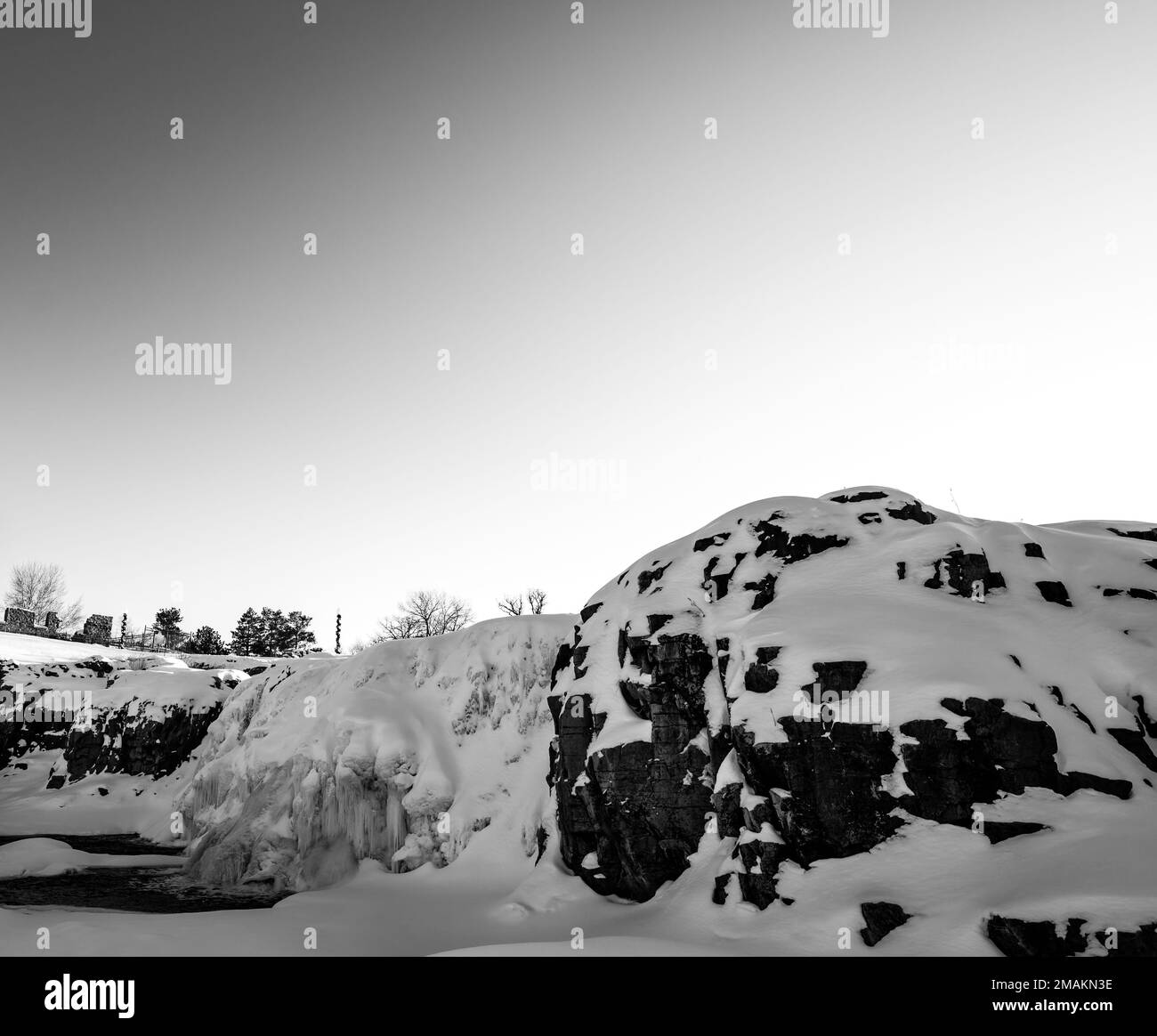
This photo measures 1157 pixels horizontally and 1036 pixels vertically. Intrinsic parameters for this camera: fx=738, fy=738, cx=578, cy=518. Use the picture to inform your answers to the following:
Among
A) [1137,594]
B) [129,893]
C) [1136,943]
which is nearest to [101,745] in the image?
[129,893]

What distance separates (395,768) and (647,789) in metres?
9.27

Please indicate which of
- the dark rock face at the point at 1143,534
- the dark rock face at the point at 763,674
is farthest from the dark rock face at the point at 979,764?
the dark rock face at the point at 1143,534

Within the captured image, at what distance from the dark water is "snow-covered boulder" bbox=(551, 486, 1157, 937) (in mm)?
8921

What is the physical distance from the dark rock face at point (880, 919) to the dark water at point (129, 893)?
14.2 m

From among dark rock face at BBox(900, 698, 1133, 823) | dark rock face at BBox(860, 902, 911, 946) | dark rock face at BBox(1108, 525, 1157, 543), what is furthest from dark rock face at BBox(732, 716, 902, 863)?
dark rock face at BBox(1108, 525, 1157, 543)

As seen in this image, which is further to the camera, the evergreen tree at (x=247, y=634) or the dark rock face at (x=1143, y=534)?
the evergreen tree at (x=247, y=634)

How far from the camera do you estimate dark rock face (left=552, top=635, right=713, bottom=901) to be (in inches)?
572

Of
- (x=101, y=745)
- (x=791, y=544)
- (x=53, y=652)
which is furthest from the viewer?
(x=53, y=652)

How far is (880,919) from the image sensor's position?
34.6 ft

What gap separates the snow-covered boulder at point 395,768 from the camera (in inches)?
790

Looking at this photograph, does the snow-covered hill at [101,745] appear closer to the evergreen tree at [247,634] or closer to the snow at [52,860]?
the snow at [52,860]

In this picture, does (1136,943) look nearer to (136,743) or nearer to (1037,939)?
(1037,939)

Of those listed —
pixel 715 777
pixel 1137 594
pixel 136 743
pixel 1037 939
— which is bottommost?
pixel 136 743
